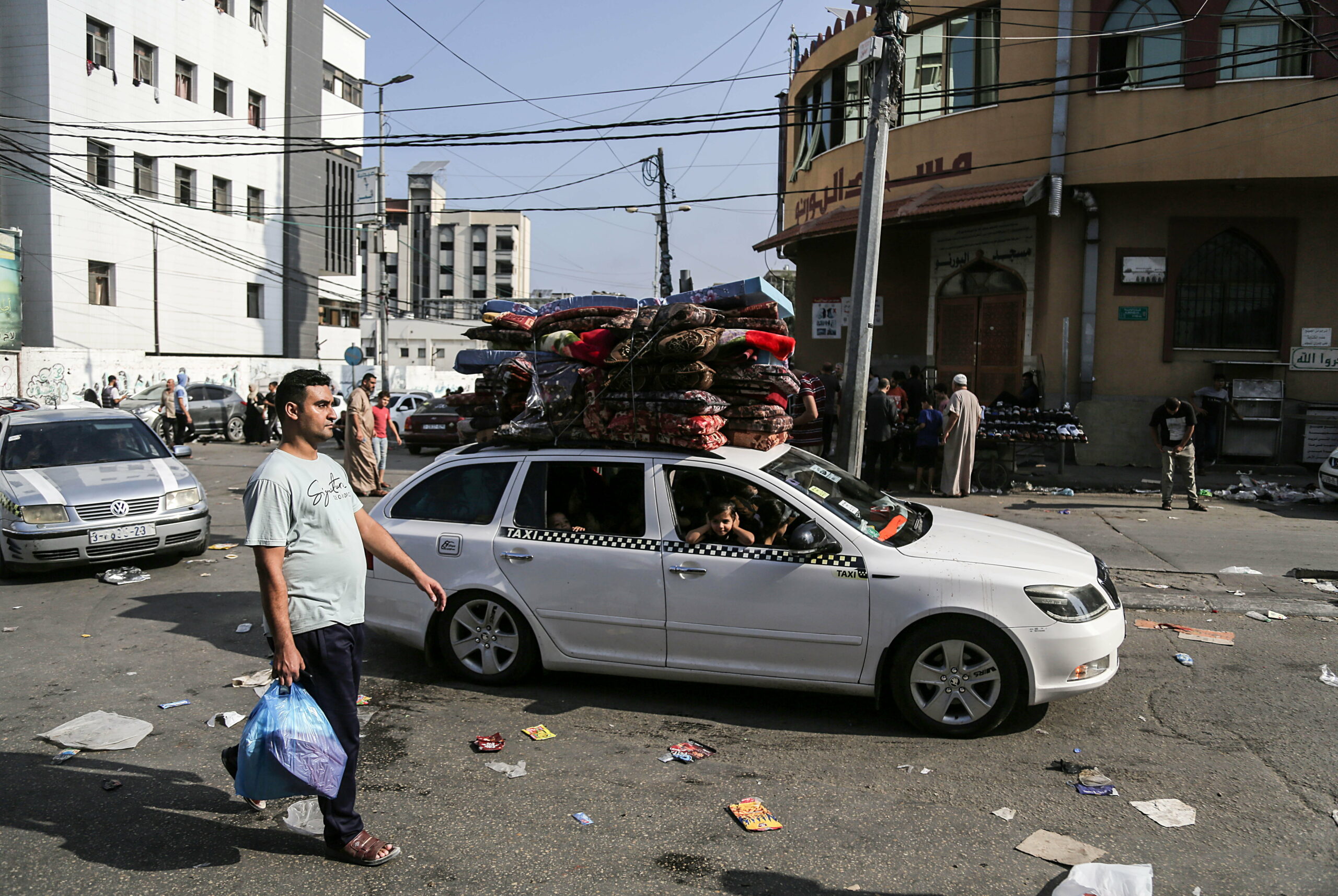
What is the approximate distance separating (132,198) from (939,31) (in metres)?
27.3

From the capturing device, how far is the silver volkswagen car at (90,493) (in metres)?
8.66

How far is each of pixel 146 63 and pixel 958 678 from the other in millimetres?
37471

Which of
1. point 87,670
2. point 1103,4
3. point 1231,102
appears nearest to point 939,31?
point 1103,4

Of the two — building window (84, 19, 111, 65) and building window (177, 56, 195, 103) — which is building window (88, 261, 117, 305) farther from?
building window (177, 56, 195, 103)

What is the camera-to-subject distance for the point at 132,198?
32.3m

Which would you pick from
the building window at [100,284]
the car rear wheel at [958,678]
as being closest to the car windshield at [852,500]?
the car rear wheel at [958,678]

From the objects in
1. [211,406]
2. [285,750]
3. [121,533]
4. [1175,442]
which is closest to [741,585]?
[285,750]

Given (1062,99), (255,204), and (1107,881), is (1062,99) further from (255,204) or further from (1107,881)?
(255,204)

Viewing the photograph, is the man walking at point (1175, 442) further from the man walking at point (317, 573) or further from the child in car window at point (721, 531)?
the man walking at point (317, 573)

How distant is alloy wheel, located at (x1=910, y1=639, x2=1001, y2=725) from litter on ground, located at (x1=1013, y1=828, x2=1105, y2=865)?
985 mm

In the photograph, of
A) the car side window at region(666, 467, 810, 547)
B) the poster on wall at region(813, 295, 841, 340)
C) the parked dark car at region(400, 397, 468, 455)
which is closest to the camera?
the car side window at region(666, 467, 810, 547)

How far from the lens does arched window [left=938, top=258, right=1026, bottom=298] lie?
703 inches

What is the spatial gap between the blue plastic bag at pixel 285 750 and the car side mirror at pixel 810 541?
2.57 m

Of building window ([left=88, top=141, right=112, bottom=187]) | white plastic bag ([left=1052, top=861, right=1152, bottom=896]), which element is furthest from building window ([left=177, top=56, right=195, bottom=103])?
white plastic bag ([left=1052, top=861, right=1152, bottom=896])
